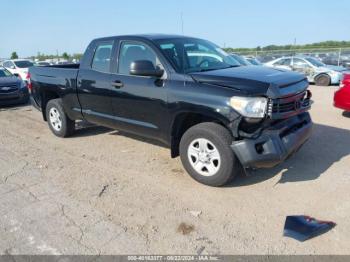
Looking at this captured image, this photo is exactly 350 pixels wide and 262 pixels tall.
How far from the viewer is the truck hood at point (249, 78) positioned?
3.87 m

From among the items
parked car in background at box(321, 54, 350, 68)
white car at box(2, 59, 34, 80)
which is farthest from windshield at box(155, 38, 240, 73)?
parked car in background at box(321, 54, 350, 68)

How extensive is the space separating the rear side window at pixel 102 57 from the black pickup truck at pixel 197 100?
0.06 ft

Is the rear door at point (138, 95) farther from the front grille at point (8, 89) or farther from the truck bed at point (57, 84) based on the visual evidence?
the front grille at point (8, 89)

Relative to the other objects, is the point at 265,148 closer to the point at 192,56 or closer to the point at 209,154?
the point at 209,154

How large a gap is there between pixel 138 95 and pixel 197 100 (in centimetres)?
107

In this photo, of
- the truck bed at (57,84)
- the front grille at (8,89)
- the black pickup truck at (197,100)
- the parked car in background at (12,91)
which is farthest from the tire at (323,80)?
the front grille at (8,89)

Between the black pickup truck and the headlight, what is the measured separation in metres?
0.01

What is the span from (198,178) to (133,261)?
5.50 ft

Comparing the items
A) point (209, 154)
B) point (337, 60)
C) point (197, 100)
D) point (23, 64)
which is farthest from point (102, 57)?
point (337, 60)

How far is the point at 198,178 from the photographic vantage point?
14.4 ft

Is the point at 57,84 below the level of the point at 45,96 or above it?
above

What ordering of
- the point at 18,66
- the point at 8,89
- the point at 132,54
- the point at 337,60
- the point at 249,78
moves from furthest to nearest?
the point at 337,60 < the point at 18,66 < the point at 8,89 < the point at 132,54 < the point at 249,78

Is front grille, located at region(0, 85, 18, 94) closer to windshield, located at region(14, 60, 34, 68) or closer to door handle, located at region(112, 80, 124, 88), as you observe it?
door handle, located at region(112, 80, 124, 88)

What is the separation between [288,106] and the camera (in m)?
4.18
